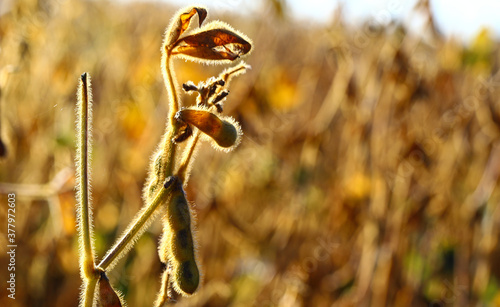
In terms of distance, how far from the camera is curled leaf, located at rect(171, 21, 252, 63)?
0.65m

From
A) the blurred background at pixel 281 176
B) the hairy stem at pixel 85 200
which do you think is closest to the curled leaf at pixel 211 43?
the hairy stem at pixel 85 200

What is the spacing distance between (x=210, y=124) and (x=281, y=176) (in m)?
2.45

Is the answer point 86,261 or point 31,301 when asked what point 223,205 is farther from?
point 86,261

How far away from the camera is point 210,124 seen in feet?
1.97

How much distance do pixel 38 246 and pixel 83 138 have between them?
5.68 ft

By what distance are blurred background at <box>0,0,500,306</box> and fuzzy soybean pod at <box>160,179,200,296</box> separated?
983 mm

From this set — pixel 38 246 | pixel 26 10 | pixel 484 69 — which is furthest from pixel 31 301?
pixel 484 69

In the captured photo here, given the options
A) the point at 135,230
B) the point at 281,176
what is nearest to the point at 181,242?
the point at 135,230

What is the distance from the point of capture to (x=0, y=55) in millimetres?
1880

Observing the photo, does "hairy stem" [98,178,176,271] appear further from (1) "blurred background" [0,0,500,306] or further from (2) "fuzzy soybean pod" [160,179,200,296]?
(1) "blurred background" [0,0,500,306]

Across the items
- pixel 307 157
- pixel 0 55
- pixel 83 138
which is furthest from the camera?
pixel 307 157

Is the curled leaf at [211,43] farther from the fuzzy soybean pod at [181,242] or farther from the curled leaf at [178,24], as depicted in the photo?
the fuzzy soybean pod at [181,242]

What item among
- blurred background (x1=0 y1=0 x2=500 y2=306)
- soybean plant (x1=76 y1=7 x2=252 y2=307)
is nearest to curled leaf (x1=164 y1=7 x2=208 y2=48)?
soybean plant (x1=76 y1=7 x2=252 y2=307)

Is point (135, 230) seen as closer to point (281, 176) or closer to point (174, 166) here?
point (174, 166)
